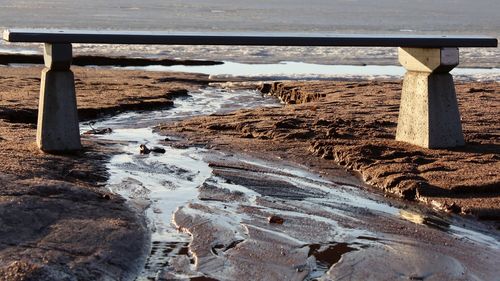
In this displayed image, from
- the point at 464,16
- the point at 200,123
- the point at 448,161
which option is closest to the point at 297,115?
the point at 200,123

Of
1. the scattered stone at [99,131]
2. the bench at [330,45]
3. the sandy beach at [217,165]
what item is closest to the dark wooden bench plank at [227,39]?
the bench at [330,45]

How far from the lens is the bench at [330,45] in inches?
341

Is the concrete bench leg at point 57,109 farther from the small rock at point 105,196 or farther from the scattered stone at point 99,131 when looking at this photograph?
the small rock at point 105,196

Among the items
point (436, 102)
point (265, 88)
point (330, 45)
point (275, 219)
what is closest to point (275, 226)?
point (275, 219)

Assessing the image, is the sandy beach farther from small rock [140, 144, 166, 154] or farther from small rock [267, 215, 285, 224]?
small rock [267, 215, 285, 224]

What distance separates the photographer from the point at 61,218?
6160 millimetres

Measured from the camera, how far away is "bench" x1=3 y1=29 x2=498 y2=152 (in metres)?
8.66

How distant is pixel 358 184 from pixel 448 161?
3.46 ft

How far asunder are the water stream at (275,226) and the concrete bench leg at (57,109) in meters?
0.50

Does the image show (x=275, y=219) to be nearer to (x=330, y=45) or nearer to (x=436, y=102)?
(x=330, y=45)

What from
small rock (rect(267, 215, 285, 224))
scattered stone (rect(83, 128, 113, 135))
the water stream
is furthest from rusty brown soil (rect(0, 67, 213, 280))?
small rock (rect(267, 215, 285, 224))

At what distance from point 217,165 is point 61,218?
261cm

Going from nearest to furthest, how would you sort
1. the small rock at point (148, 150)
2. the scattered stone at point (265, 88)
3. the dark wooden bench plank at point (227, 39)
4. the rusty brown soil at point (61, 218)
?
1. the rusty brown soil at point (61, 218)
2. the dark wooden bench plank at point (227, 39)
3. the small rock at point (148, 150)
4. the scattered stone at point (265, 88)

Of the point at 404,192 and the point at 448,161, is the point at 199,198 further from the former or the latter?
the point at 448,161
